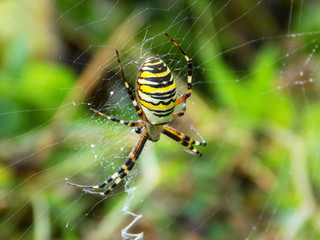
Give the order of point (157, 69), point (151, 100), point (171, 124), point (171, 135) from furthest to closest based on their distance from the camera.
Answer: point (171, 124), point (171, 135), point (151, 100), point (157, 69)

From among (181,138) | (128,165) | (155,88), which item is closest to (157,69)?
(155,88)

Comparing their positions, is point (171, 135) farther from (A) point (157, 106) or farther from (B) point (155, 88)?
(B) point (155, 88)

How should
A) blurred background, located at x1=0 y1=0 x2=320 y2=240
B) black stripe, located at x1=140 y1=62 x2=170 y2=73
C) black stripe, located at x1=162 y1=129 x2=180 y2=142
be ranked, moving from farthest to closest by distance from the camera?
black stripe, located at x1=162 y1=129 x2=180 y2=142
blurred background, located at x1=0 y1=0 x2=320 y2=240
black stripe, located at x1=140 y1=62 x2=170 y2=73

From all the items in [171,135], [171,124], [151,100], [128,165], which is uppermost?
[171,124]

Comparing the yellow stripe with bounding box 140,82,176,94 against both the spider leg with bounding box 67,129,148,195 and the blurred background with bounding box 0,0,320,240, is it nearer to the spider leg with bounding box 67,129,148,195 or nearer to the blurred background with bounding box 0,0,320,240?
the blurred background with bounding box 0,0,320,240

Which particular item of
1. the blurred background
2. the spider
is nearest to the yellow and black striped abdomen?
the spider

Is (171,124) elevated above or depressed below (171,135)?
above
